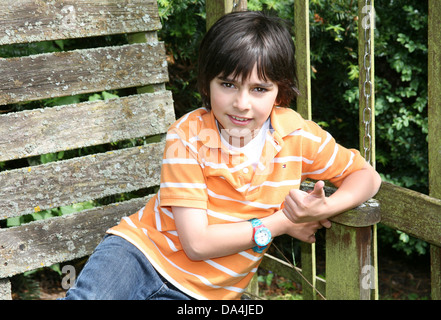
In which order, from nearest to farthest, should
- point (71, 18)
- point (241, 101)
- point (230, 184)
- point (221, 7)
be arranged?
point (241, 101), point (230, 184), point (71, 18), point (221, 7)

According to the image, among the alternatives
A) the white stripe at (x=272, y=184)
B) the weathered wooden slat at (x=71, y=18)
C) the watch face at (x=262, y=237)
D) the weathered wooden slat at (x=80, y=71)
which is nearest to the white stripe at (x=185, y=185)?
the white stripe at (x=272, y=184)

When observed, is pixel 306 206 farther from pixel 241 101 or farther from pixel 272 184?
pixel 241 101

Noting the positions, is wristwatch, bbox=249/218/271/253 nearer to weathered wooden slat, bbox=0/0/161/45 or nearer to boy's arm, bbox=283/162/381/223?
boy's arm, bbox=283/162/381/223

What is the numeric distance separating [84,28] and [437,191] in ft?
5.02

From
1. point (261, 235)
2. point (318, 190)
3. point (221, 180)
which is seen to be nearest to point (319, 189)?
point (318, 190)

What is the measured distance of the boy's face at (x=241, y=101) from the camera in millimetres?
1849

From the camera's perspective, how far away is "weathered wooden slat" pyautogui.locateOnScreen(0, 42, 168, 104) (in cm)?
224

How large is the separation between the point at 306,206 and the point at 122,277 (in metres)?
0.66

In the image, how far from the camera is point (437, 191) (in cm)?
195

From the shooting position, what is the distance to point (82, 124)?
2.39 m

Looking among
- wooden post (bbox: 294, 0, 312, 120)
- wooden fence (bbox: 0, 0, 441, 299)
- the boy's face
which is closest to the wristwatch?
the boy's face

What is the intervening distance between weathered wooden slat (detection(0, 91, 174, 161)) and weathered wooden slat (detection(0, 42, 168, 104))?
70mm

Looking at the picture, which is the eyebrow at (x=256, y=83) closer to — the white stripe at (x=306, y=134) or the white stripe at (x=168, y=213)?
the white stripe at (x=306, y=134)

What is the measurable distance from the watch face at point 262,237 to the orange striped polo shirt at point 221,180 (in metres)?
0.12
